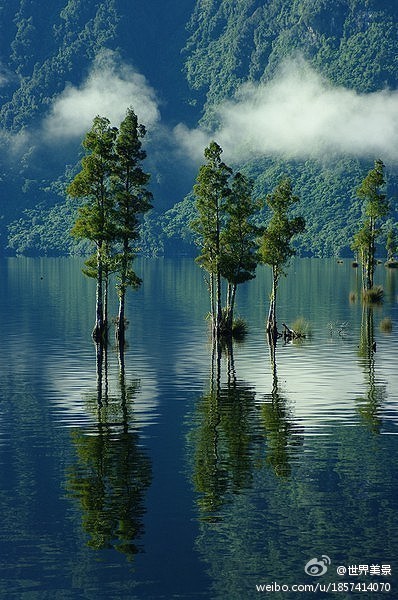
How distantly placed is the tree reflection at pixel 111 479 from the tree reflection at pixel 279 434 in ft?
17.2

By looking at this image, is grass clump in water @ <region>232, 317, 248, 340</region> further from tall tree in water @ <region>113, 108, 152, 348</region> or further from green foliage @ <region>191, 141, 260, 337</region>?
tall tree in water @ <region>113, 108, 152, 348</region>

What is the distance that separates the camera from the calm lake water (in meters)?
31.3

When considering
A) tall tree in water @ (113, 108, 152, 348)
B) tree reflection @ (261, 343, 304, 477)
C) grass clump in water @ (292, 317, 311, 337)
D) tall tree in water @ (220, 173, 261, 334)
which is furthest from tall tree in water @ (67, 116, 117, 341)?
tree reflection @ (261, 343, 304, 477)

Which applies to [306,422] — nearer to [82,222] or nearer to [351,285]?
[82,222]

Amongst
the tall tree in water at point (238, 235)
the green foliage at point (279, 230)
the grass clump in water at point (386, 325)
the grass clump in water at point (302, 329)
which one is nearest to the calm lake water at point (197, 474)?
the tall tree in water at point (238, 235)

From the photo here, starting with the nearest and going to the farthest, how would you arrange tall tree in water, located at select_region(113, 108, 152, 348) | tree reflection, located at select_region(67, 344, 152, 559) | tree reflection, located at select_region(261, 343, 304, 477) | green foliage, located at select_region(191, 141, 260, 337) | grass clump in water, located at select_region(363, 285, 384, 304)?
tree reflection, located at select_region(67, 344, 152, 559)
tree reflection, located at select_region(261, 343, 304, 477)
tall tree in water, located at select_region(113, 108, 152, 348)
green foliage, located at select_region(191, 141, 260, 337)
grass clump in water, located at select_region(363, 285, 384, 304)

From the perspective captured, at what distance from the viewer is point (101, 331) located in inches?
3529

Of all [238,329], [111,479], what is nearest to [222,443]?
[111,479]

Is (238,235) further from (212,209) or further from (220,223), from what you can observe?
(212,209)

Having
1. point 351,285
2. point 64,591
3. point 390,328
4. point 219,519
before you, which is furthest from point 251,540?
point 351,285

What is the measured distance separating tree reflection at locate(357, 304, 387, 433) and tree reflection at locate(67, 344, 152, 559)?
11.7 metres

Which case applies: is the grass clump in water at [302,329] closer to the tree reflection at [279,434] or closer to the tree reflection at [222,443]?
the tree reflection at [222,443]

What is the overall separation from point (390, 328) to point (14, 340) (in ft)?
117

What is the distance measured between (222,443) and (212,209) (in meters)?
48.6
